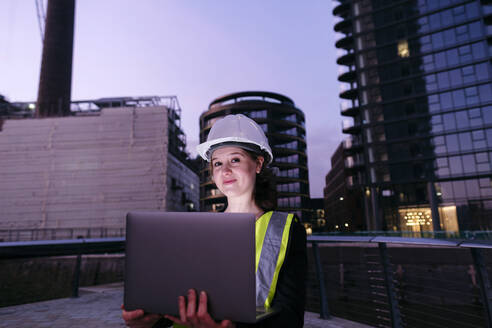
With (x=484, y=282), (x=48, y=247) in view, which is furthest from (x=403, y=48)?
(x=48, y=247)

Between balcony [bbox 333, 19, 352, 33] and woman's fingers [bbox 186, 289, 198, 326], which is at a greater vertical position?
balcony [bbox 333, 19, 352, 33]

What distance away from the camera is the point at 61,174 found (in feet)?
104

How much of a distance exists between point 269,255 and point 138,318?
26.0 inches

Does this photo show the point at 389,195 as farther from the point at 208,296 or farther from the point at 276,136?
the point at 208,296

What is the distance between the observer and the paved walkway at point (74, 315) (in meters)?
4.34

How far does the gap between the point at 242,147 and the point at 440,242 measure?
1.82 m

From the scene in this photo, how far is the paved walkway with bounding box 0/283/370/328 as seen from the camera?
4.34 m

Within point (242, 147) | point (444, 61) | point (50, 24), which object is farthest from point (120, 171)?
point (444, 61)

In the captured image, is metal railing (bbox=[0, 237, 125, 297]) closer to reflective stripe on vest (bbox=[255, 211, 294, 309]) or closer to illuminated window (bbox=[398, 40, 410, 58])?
reflective stripe on vest (bbox=[255, 211, 294, 309])

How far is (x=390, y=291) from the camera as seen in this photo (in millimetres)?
3477

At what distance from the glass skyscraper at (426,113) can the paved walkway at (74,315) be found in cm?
3071

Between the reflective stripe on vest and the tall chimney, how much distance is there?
40.1 m

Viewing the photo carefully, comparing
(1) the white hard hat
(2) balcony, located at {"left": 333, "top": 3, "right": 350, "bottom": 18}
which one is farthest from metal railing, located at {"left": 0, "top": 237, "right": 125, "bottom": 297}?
(2) balcony, located at {"left": 333, "top": 3, "right": 350, "bottom": 18}

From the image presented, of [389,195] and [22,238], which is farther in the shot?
[389,195]
